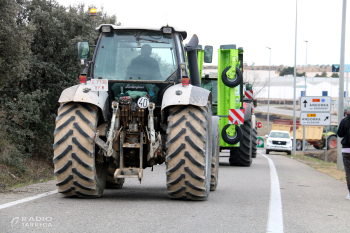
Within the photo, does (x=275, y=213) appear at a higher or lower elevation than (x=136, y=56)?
lower

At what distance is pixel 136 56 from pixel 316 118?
1820cm

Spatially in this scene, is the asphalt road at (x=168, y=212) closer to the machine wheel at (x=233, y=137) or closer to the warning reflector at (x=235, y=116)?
the warning reflector at (x=235, y=116)

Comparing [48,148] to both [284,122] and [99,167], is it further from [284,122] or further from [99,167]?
[284,122]

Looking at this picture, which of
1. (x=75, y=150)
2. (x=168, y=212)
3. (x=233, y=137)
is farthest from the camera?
(x=233, y=137)

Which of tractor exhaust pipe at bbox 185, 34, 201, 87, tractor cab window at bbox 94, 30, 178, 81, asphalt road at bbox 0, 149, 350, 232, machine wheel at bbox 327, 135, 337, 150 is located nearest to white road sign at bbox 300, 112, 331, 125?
asphalt road at bbox 0, 149, 350, 232

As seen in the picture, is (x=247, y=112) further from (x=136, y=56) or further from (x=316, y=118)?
(x=136, y=56)

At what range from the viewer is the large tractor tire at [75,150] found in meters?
7.33

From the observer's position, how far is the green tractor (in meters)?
7.41

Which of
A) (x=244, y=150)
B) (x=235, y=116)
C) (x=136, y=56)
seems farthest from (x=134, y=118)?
(x=244, y=150)

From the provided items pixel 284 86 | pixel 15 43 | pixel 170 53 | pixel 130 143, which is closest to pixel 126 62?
pixel 170 53

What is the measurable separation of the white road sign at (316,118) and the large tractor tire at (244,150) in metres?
7.70

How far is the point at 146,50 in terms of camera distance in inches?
333

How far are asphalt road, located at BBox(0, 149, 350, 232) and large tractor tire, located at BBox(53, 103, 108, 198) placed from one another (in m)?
0.26

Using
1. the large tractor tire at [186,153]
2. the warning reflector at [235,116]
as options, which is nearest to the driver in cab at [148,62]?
the large tractor tire at [186,153]
